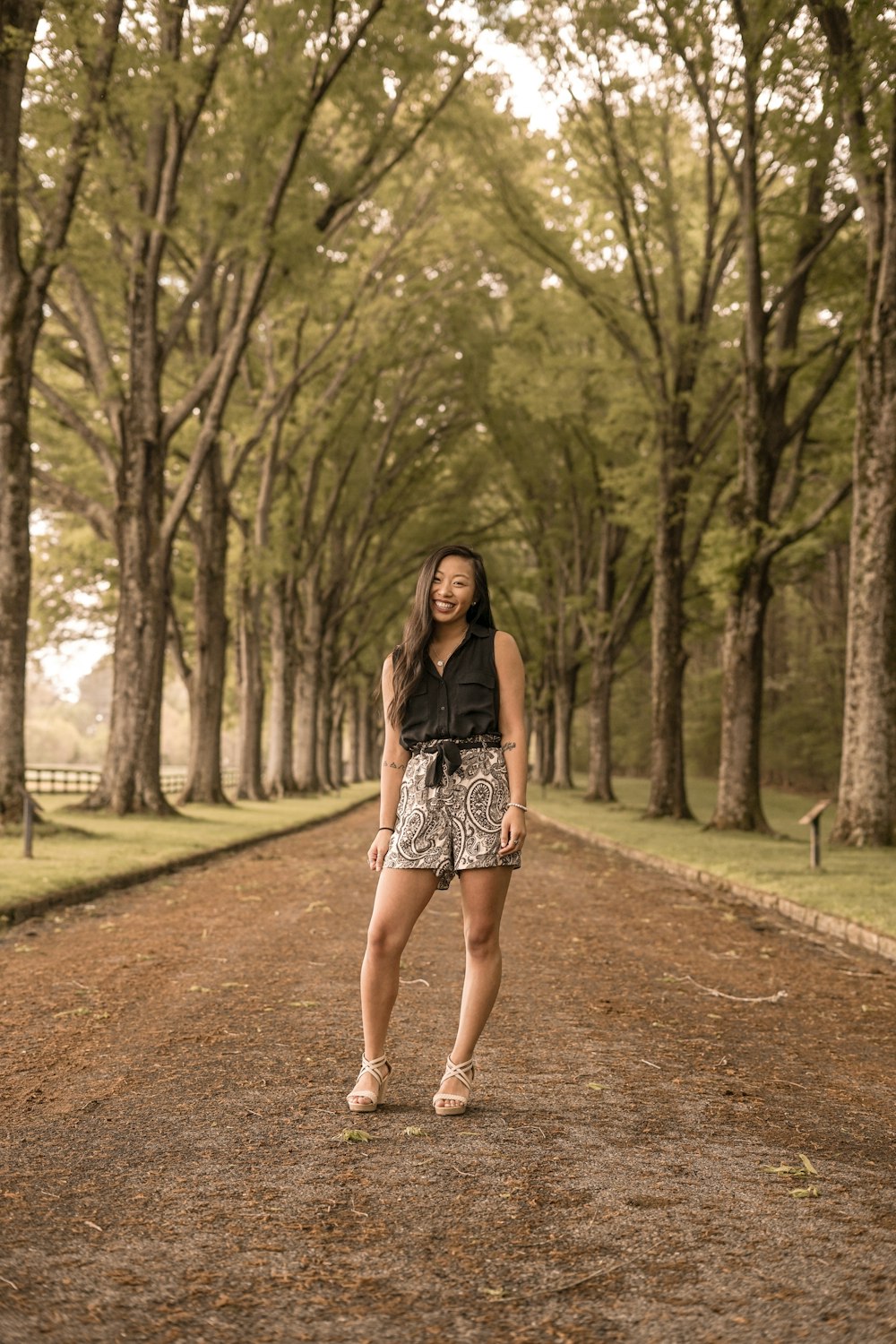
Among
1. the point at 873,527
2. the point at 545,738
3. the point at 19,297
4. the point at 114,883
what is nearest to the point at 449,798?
the point at 114,883

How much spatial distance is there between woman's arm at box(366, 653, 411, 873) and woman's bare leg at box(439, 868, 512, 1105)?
13.2 inches

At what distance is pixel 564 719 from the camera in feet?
141

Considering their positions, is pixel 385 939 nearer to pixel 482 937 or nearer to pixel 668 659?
pixel 482 937

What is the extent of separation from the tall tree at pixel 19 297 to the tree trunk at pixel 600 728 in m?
21.0

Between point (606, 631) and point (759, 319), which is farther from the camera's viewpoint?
point (606, 631)

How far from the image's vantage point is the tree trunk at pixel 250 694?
30453mm

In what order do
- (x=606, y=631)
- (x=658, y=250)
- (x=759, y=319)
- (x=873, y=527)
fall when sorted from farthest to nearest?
(x=606, y=631) < (x=658, y=250) < (x=759, y=319) < (x=873, y=527)

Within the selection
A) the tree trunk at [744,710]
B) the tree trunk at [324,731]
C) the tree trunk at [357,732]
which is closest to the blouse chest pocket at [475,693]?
the tree trunk at [744,710]

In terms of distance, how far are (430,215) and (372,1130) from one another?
23.5m

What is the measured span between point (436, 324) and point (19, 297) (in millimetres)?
15856

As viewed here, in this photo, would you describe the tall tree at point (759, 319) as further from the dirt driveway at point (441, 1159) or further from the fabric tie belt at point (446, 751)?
the fabric tie belt at point (446, 751)

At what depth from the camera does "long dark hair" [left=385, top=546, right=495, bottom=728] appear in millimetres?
4496

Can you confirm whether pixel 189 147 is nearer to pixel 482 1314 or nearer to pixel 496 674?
pixel 496 674

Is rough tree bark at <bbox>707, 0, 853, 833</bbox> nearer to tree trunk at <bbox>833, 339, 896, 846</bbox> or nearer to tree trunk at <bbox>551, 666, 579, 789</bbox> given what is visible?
tree trunk at <bbox>833, 339, 896, 846</bbox>
